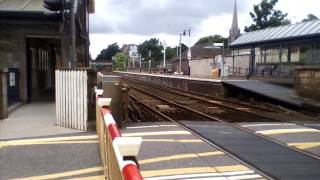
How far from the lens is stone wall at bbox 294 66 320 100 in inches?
930

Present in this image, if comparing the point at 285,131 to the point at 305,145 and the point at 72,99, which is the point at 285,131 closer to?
the point at 305,145

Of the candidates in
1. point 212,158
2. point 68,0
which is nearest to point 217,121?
point 68,0

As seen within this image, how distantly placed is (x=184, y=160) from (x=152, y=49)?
138045 millimetres

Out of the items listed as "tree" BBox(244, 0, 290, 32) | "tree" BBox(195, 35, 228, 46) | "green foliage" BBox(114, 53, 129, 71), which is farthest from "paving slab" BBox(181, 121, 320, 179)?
"green foliage" BBox(114, 53, 129, 71)

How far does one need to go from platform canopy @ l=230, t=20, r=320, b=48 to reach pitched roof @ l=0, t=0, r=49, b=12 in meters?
21.8

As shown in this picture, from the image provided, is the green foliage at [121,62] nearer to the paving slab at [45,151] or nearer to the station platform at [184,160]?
the paving slab at [45,151]

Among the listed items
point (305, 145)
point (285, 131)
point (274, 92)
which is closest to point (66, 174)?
point (305, 145)

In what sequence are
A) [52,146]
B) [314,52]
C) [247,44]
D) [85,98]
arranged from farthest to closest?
[247,44] → [314,52] → [85,98] → [52,146]

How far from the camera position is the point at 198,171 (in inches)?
338

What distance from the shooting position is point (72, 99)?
13.8 m

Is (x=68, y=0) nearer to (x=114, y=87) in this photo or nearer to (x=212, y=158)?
(x=114, y=87)

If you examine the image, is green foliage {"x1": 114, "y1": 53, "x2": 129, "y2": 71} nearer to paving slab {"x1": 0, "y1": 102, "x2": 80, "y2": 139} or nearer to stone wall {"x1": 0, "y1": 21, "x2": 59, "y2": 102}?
stone wall {"x1": 0, "y1": 21, "x2": 59, "y2": 102}

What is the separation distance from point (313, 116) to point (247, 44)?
29.2 meters

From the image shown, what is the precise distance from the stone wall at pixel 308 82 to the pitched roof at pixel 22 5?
1197 centimetres
